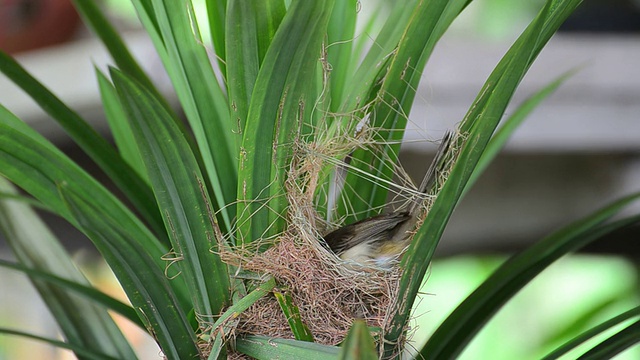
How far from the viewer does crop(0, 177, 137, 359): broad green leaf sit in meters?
0.57

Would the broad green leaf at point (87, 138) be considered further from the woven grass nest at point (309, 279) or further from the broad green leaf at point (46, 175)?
the woven grass nest at point (309, 279)

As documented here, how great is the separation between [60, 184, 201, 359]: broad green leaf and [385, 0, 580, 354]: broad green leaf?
5.6 inches

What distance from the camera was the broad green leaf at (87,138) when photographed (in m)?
0.53

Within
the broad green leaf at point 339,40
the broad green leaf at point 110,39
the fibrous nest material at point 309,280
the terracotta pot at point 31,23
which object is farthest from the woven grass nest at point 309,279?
the terracotta pot at point 31,23

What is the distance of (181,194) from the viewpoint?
0.42 meters

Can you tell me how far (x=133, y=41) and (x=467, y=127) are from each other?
2.71ft

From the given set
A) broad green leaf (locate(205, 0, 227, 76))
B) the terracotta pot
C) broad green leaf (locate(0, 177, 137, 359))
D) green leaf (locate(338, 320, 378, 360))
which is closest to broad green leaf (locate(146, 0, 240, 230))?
broad green leaf (locate(205, 0, 227, 76))

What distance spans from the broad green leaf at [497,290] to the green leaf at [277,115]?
173mm

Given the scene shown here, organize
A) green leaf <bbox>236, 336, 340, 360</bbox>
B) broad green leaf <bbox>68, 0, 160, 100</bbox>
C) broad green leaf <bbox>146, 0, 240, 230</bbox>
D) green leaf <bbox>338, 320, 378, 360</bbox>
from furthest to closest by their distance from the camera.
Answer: broad green leaf <bbox>68, 0, 160, 100</bbox>
broad green leaf <bbox>146, 0, 240, 230</bbox>
green leaf <bbox>236, 336, 340, 360</bbox>
green leaf <bbox>338, 320, 378, 360</bbox>

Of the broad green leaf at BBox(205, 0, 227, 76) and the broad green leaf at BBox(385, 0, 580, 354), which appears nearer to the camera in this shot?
the broad green leaf at BBox(385, 0, 580, 354)

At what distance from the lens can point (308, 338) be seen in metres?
0.43

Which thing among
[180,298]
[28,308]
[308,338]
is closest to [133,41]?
[28,308]

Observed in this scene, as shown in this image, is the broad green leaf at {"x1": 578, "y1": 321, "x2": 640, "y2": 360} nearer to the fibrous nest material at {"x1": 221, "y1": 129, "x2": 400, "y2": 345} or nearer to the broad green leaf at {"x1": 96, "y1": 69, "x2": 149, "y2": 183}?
the fibrous nest material at {"x1": 221, "y1": 129, "x2": 400, "y2": 345}

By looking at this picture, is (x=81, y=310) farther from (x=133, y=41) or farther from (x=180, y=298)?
(x=133, y=41)
